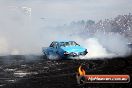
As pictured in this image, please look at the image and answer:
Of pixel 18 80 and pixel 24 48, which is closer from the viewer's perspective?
pixel 18 80

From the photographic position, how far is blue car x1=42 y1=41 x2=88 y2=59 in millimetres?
25922

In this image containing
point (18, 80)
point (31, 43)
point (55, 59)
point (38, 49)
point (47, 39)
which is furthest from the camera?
point (47, 39)

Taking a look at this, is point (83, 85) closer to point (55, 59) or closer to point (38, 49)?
point (55, 59)

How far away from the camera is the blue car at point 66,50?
85.0 feet

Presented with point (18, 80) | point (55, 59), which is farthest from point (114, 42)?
point (18, 80)

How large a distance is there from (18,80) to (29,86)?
2.08 metres

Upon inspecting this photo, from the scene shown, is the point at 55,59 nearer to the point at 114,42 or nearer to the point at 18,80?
the point at 18,80

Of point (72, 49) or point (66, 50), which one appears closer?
point (66, 50)

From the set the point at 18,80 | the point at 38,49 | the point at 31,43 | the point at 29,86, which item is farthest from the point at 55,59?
the point at 31,43

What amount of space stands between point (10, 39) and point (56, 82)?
41.0m

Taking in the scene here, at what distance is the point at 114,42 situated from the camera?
59.3 metres

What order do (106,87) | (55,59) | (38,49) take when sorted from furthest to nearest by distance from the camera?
(38,49)
(55,59)
(106,87)

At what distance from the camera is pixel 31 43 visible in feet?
173

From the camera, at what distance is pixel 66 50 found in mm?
25953
